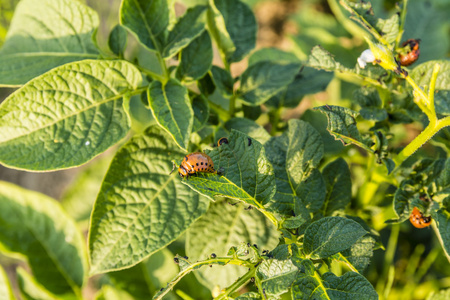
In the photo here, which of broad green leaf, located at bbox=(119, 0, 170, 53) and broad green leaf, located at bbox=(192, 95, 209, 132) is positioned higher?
broad green leaf, located at bbox=(119, 0, 170, 53)

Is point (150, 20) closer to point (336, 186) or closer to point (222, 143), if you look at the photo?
point (222, 143)

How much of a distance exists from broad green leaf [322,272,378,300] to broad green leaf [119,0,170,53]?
560 mm

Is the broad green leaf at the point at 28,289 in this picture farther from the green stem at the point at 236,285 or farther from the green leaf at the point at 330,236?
the green leaf at the point at 330,236

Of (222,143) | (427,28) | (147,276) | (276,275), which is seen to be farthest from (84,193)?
(427,28)

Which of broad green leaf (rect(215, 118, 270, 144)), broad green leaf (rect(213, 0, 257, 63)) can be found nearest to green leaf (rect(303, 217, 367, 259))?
broad green leaf (rect(215, 118, 270, 144))

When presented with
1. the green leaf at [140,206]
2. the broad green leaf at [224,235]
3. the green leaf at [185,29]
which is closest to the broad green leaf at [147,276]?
the broad green leaf at [224,235]

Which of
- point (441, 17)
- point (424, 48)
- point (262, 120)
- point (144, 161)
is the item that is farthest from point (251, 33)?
point (441, 17)

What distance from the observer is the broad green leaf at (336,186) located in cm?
81

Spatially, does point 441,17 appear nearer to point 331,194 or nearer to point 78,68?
point 331,194

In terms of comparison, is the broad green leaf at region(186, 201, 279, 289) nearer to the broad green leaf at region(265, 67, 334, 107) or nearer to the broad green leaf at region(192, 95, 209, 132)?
the broad green leaf at region(192, 95, 209, 132)

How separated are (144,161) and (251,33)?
16.4 inches

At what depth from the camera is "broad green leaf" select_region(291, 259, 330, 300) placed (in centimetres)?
55

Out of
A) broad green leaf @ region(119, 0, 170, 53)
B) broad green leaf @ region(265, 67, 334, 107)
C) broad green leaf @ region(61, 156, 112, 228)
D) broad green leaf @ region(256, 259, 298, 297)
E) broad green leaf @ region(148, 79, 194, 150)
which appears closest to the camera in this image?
broad green leaf @ region(256, 259, 298, 297)

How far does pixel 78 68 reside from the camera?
2.36 feet
